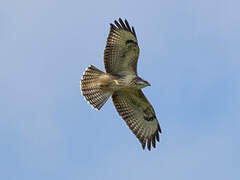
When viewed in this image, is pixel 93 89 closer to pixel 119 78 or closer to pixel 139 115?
pixel 119 78

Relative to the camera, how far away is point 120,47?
19.2 meters

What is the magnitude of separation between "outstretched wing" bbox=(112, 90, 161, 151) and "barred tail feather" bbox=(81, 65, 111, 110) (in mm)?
528

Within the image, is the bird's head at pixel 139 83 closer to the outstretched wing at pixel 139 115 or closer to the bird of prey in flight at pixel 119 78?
the bird of prey in flight at pixel 119 78

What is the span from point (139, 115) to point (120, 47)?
2.13 meters

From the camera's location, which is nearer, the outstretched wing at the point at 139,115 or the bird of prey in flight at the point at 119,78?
the bird of prey in flight at the point at 119,78

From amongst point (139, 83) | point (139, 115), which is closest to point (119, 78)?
point (139, 83)

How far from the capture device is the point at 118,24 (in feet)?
63.0

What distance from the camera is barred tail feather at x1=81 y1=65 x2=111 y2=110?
19406 mm

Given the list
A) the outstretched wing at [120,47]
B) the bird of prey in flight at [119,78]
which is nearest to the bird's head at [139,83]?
the bird of prey in flight at [119,78]

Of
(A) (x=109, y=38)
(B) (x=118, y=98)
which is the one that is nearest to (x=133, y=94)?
(B) (x=118, y=98)

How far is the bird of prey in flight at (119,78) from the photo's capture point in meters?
19.1

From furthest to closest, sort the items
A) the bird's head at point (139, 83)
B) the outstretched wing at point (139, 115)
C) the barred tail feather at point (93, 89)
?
the outstretched wing at point (139, 115) < the barred tail feather at point (93, 89) < the bird's head at point (139, 83)

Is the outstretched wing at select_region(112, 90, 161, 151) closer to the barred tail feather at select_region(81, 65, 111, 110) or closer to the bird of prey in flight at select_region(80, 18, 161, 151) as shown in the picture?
the bird of prey in flight at select_region(80, 18, 161, 151)

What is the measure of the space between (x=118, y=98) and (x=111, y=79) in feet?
3.27
